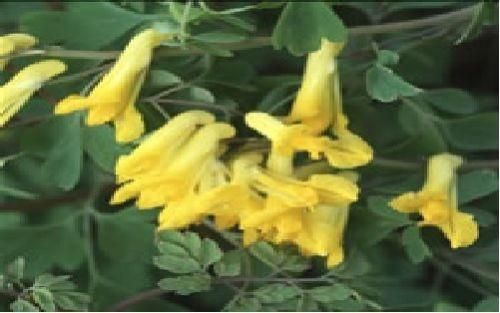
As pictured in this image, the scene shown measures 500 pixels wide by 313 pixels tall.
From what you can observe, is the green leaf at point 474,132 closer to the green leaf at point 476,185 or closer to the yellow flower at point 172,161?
the green leaf at point 476,185

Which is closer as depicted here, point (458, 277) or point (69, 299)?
point (69, 299)

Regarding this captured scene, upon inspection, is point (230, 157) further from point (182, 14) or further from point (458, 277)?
point (458, 277)

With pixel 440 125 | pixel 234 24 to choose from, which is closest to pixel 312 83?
pixel 234 24

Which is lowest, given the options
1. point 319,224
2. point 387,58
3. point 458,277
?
point 458,277

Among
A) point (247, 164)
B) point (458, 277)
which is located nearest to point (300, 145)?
point (247, 164)

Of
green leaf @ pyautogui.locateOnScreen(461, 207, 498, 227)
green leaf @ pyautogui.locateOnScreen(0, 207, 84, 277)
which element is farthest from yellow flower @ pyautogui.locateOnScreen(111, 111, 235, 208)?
green leaf @ pyautogui.locateOnScreen(461, 207, 498, 227)

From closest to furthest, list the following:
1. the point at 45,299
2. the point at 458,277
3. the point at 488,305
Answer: the point at 45,299
the point at 488,305
the point at 458,277
